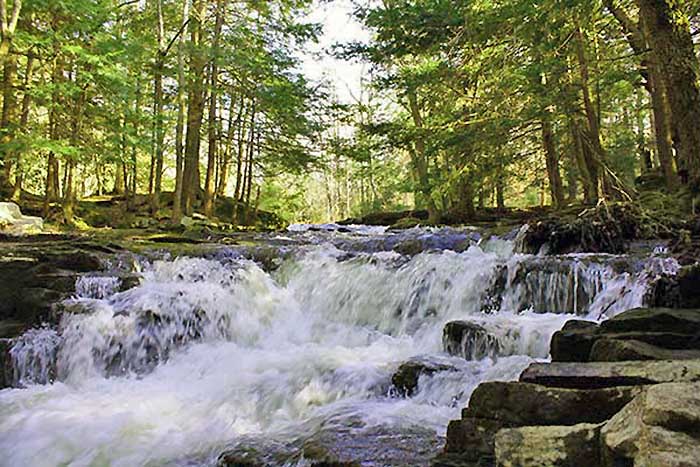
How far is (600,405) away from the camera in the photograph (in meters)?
2.53

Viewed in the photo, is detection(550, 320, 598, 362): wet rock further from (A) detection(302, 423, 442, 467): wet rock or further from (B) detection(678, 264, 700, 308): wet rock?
(B) detection(678, 264, 700, 308): wet rock

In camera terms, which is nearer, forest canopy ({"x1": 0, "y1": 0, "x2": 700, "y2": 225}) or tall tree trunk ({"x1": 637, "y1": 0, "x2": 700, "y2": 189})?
tall tree trunk ({"x1": 637, "y1": 0, "x2": 700, "y2": 189})

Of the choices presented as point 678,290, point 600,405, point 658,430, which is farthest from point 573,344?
point 658,430

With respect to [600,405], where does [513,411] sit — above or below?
below

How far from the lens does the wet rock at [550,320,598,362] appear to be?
4008mm

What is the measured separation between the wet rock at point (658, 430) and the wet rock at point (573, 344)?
6.53ft

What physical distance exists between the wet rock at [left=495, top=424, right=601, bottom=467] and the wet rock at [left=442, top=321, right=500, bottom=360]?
3430mm

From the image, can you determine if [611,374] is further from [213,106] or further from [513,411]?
[213,106]

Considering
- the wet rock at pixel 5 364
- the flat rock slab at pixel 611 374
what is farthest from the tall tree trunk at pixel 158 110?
the flat rock slab at pixel 611 374

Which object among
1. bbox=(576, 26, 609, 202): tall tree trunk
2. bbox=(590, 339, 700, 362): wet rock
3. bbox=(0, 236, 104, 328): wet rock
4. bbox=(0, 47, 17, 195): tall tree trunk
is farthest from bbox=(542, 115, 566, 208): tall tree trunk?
bbox=(0, 47, 17, 195): tall tree trunk

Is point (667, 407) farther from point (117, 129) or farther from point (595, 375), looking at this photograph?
point (117, 129)

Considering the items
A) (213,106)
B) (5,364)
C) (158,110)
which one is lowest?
(5,364)

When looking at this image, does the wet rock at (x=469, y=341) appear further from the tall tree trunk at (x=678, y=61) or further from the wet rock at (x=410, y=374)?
the tall tree trunk at (x=678, y=61)

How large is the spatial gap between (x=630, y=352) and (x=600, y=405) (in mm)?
1079
